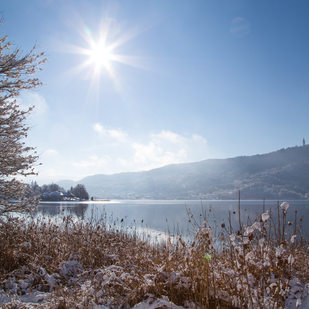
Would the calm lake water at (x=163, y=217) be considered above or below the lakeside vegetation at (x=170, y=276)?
below

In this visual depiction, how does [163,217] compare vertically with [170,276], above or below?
below

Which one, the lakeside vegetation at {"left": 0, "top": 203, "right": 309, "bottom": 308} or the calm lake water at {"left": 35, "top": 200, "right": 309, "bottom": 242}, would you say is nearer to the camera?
the lakeside vegetation at {"left": 0, "top": 203, "right": 309, "bottom": 308}

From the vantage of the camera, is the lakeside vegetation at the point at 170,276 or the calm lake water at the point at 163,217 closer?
the lakeside vegetation at the point at 170,276

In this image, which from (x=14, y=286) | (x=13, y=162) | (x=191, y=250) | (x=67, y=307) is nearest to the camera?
(x=191, y=250)

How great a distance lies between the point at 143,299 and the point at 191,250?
1.03 meters

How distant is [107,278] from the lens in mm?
3066

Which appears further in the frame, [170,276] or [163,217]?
[163,217]

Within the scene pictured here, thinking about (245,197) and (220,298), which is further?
(245,197)

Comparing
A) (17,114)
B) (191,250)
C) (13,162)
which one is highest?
(17,114)

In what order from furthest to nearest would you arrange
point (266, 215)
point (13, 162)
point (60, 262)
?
point (13, 162), point (60, 262), point (266, 215)

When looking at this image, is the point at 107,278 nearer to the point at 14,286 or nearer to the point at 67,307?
the point at 67,307

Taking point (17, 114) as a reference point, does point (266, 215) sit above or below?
below

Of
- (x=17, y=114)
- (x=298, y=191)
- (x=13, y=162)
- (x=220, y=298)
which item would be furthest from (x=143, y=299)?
(x=298, y=191)

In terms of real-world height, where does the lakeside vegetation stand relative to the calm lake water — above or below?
above
